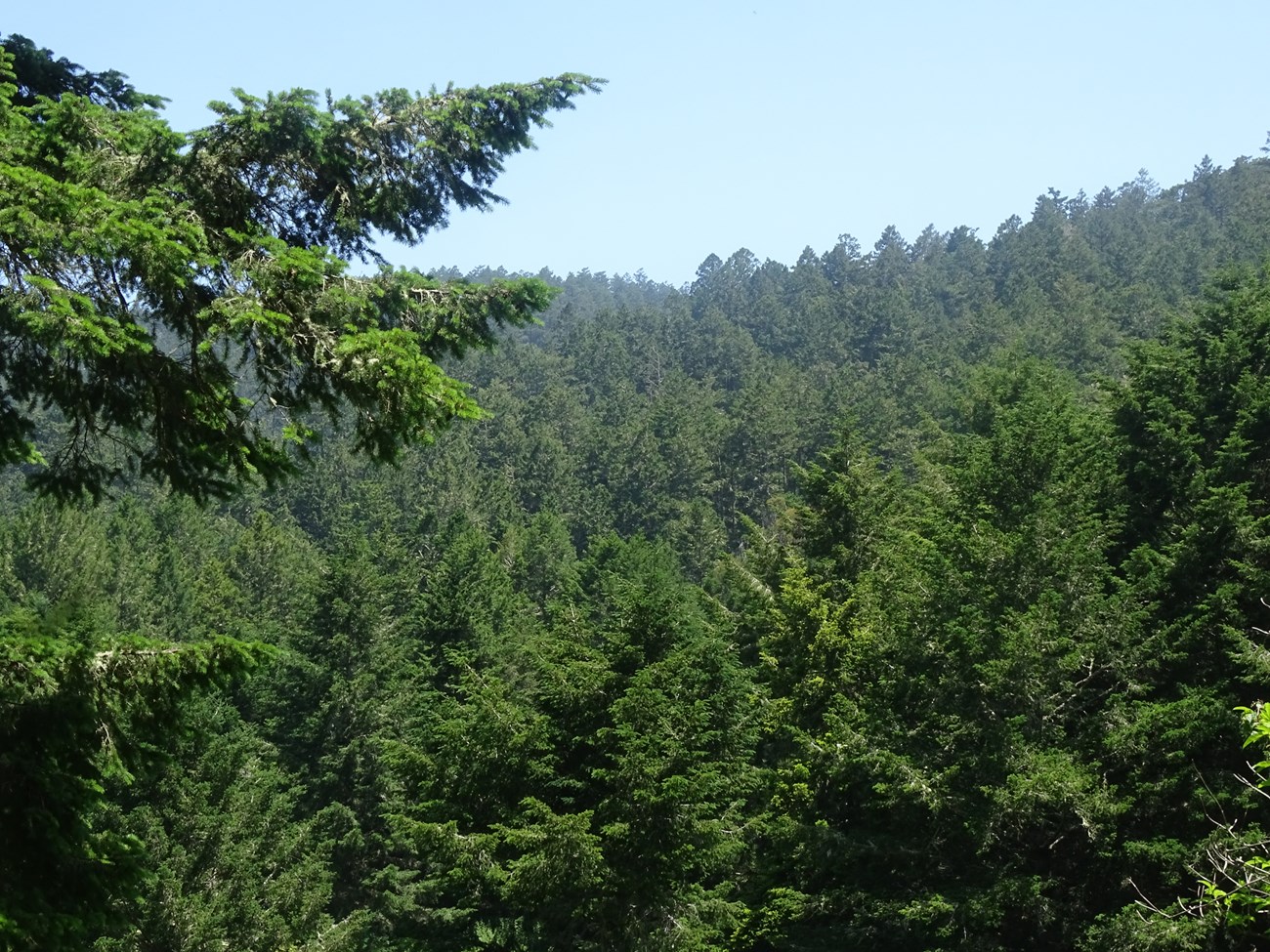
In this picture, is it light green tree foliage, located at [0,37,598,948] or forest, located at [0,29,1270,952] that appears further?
forest, located at [0,29,1270,952]

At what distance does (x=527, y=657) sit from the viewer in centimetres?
3353

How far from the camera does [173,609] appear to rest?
52.3m

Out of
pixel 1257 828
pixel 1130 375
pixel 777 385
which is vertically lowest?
pixel 1257 828

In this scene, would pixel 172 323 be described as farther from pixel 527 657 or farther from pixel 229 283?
pixel 527 657

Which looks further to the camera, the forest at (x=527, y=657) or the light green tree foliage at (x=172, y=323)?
the forest at (x=527, y=657)

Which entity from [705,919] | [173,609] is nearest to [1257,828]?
[705,919]

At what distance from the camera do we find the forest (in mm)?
5734

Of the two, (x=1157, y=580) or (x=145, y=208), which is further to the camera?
(x=1157, y=580)

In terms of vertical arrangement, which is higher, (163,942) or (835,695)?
(835,695)

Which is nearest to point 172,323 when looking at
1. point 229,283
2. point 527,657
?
point 229,283

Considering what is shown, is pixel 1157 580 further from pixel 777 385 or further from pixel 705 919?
pixel 777 385

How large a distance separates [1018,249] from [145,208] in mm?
135087

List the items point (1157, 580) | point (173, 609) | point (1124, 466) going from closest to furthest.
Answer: point (1157, 580) → point (1124, 466) → point (173, 609)

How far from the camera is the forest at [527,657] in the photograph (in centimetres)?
573
